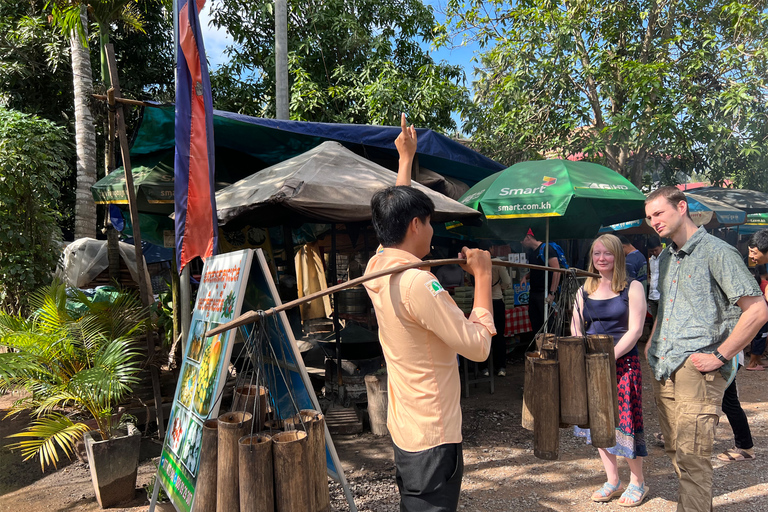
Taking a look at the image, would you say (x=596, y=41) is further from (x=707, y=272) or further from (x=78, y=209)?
(x=78, y=209)

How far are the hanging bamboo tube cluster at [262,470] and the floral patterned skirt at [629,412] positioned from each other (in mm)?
2187

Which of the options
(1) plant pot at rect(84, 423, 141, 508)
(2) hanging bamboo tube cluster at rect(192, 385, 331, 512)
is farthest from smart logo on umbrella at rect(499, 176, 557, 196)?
(1) plant pot at rect(84, 423, 141, 508)

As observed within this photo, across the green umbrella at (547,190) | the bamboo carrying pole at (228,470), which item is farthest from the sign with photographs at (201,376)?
the green umbrella at (547,190)

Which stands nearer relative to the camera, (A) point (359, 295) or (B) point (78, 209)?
(A) point (359, 295)

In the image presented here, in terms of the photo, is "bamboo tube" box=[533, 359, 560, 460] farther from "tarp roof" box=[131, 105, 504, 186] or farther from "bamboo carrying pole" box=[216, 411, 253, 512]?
"tarp roof" box=[131, 105, 504, 186]

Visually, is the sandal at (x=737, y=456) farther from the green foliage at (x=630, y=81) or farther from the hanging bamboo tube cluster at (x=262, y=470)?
the green foliage at (x=630, y=81)

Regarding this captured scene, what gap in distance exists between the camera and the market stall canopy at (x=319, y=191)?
13.9 feet

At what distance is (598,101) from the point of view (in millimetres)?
9953

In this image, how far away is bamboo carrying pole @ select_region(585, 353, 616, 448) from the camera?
2.40 m

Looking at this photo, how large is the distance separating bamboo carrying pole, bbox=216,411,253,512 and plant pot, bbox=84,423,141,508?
7.40 feet

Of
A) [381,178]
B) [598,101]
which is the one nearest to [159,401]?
[381,178]

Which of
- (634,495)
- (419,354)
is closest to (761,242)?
(634,495)

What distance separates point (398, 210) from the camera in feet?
6.30

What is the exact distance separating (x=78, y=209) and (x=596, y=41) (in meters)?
10.3
